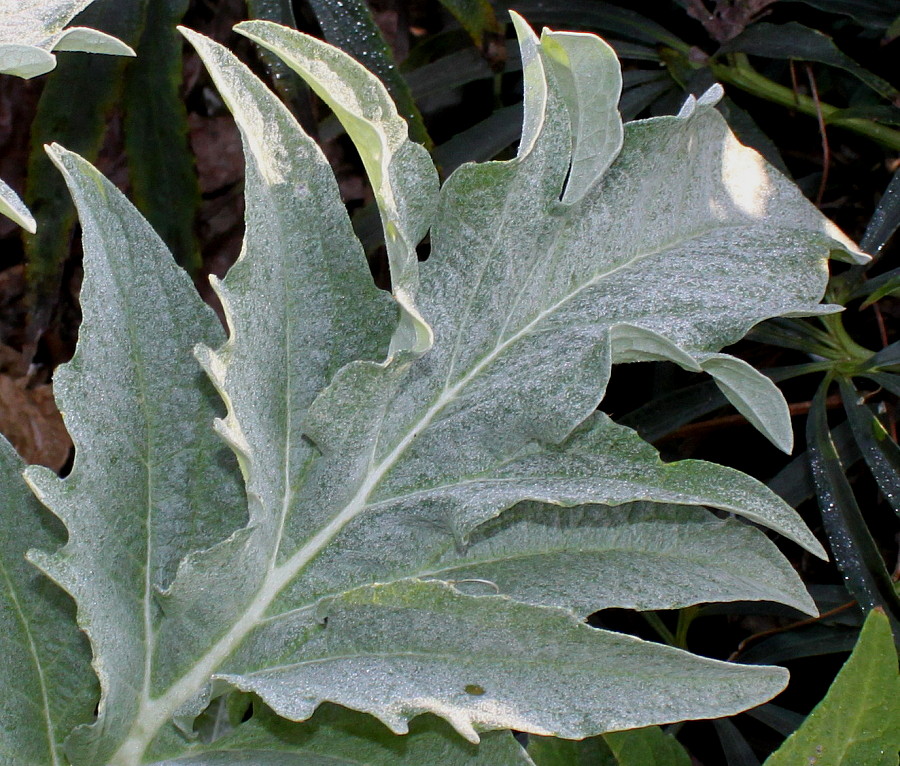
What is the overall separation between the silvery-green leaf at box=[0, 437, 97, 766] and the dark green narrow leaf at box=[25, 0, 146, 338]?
517mm

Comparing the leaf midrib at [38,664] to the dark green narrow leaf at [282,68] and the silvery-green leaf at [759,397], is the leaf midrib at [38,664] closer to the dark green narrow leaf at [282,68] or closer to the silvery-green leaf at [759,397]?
the silvery-green leaf at [759,397]

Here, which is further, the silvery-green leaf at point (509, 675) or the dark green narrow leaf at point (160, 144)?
the dark green narrow leaf at point (160, 144)

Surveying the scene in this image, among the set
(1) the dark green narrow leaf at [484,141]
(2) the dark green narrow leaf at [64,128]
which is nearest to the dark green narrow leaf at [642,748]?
(1) the dark green narrow leaf at [484,141]

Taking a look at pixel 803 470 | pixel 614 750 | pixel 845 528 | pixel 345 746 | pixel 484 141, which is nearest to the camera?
pixel 345 746

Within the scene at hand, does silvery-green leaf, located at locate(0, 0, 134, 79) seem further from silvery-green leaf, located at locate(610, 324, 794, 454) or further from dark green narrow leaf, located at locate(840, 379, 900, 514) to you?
dark green narrow leaf, located at locate(840, 379, 900, 514)

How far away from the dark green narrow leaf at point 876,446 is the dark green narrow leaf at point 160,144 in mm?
713

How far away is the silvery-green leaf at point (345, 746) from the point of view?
49 cm

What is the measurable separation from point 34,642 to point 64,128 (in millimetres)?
618

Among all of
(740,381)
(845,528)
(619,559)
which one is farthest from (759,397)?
(845,528)

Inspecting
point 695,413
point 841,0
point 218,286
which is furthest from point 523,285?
point 841,0

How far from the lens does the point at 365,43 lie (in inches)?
35.7

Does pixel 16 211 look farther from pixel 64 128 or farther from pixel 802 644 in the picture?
pixel 802 644

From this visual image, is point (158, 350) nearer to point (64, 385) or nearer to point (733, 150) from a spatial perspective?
point (64, 385)

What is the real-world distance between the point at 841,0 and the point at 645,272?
62cm
